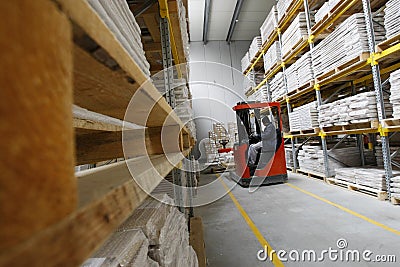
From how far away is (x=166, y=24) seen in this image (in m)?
2.59

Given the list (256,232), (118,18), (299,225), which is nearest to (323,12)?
(299,225)

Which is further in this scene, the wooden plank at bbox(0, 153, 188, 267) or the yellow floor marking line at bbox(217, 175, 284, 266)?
the yellow floor marking line at bbox(217, 175, 284, 266)

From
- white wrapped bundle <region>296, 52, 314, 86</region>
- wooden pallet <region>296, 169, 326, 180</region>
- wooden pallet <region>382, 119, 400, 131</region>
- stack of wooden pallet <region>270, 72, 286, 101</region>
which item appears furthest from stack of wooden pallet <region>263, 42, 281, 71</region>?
wooden pallet <region>382, 119, 400, 131</region>

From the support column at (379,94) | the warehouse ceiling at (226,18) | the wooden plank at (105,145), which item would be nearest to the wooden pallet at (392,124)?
the support column at (379,94)

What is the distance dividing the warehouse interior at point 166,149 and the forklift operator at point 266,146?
0.11ft

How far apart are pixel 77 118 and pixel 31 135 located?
1.21 meters

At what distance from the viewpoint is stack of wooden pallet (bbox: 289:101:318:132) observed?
6809 millimetres

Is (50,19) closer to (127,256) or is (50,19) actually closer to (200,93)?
(127,256)

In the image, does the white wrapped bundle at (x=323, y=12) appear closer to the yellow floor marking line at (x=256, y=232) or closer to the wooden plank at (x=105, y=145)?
the yellow floor marking line at (x=256, y=232)

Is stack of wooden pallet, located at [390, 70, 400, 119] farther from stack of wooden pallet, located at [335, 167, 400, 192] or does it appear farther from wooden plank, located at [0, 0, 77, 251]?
wooden plank, located at [0, 0, 77, 251]

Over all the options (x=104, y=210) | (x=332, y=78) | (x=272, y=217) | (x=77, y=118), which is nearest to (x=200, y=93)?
(x=332, y=78)

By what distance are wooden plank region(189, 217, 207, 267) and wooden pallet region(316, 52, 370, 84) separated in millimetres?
3863

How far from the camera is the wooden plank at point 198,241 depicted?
8.32ft

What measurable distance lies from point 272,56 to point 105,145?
8538mm
